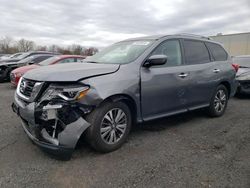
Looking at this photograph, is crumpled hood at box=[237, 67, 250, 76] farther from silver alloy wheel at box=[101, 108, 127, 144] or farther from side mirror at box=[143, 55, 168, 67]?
silver alloy wheel at box=[101, 108, 127, 144]

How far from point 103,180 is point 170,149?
1.25 meters

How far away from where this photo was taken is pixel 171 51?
406 centimetres

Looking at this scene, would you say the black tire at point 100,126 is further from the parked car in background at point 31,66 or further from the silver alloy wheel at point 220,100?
the parked car in background at point 31,66

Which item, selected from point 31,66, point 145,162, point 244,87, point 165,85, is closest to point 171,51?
point 165,85

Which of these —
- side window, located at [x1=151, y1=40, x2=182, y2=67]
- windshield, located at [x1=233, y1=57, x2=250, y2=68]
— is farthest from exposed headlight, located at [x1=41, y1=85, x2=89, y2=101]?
windshield, located at [x1=233, y1=57, x2=250, y2=68]

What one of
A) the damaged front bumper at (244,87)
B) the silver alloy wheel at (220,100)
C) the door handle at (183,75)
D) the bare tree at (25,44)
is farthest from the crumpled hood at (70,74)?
the bare tree at (25,44)

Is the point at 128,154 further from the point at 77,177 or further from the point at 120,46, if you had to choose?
the point at 120,46

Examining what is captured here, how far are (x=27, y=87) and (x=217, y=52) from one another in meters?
4.06

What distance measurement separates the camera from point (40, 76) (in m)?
3.00

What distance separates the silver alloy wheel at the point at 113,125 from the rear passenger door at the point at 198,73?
1576 millimetres

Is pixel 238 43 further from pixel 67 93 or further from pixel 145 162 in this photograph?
pixel 67 93

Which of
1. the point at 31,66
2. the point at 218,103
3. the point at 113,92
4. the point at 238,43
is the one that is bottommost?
the point at 218,103

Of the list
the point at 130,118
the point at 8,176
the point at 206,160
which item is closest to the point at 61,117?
the point at 8,176

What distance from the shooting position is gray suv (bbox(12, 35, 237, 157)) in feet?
9.17
